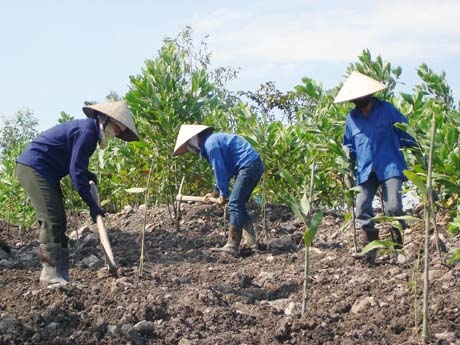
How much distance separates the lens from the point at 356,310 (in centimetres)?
446

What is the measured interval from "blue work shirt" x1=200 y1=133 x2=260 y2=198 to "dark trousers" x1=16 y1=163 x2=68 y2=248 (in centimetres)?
171

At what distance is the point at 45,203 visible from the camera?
525 cm

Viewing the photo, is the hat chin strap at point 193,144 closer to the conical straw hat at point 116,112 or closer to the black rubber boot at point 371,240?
the conical straw hat at point 116,112

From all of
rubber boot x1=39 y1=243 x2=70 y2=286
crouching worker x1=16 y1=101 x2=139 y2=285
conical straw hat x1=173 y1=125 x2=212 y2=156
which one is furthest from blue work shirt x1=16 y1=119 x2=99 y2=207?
conical straw hat x1=173 y1=125 x2=212 y2=156

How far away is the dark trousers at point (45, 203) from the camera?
17.2 ft

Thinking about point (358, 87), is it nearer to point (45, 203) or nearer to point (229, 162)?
point (229, 162)

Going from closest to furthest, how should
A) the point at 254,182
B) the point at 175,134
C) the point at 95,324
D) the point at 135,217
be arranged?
the point at 95,324
the point at 254,182
the point at 175,134
the point at 135,217

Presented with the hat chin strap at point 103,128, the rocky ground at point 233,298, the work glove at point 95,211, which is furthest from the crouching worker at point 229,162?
the work glove at point 95,211

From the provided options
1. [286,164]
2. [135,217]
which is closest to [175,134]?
[286,164]

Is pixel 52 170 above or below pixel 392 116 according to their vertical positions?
below

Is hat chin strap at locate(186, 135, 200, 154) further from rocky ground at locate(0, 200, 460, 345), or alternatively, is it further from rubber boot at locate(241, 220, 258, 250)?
rocky ground at locate(0, 200, 460, 345)

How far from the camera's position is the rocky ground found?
3.89 m

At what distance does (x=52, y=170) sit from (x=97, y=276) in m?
0.97

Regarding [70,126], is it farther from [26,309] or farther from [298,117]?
[298,117]
